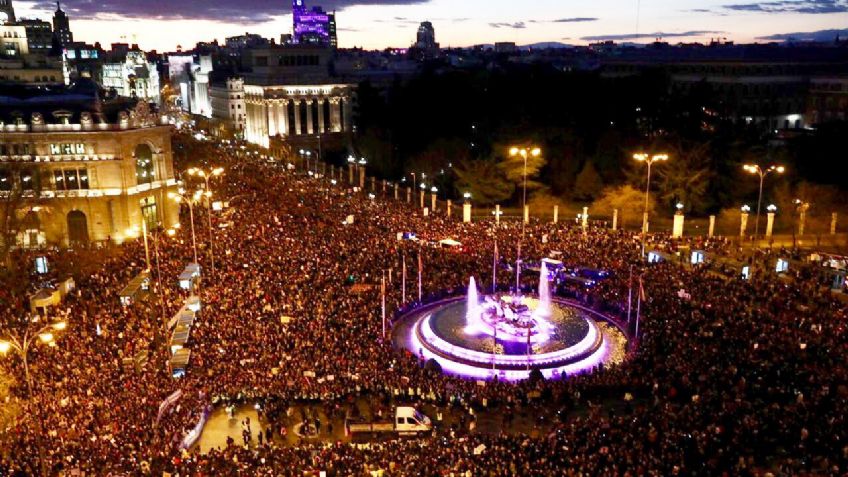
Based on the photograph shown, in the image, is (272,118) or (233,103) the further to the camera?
(233,103)

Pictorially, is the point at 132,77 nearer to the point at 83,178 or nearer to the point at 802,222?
the point at 83,178

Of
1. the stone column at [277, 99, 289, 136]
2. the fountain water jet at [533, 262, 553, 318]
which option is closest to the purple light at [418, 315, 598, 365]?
the fountain water jet at [533, 262, 553, 318]

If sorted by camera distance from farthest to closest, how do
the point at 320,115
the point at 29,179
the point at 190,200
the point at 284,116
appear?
the point at 320,115 → the point at 284,116 → the point at 29,179 → the point at 190,200

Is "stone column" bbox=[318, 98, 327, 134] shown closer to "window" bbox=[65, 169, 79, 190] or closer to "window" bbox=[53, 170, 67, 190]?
"window" bbox=[65, 169, 79, 190]

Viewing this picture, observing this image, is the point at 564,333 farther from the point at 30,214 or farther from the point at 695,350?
the point at 30,214

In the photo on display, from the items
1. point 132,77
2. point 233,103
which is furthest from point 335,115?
point 132,77

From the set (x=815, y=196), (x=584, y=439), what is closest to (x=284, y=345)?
(x=584, y=439)

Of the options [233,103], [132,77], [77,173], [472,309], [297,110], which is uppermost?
[132,77]

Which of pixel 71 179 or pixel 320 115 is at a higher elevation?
pixel 320 115
